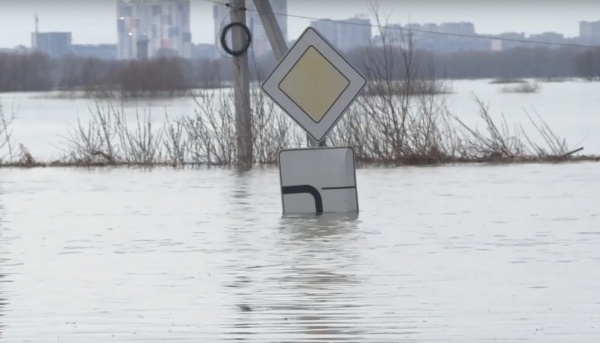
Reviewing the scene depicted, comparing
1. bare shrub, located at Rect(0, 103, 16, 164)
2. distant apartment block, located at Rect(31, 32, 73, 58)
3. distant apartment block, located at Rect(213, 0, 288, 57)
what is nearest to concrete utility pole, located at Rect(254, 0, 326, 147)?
distant apartment block, located at Rect(213, 0, 288, 57)

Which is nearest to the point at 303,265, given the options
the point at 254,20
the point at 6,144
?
the point at 254,20

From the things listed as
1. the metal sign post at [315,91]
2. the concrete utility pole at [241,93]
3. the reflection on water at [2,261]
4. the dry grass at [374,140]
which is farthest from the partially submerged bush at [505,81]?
the metal sign post at [315,91]

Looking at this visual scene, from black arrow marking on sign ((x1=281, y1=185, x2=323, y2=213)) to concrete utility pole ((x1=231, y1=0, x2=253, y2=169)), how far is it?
7.47m

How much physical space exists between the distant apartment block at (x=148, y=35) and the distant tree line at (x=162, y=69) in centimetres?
97

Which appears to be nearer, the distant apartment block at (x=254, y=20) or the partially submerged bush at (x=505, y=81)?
the distant apartment block at (x=254, y=20)

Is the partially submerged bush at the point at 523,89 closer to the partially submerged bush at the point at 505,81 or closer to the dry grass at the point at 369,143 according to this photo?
the partially submerged bush at the point at 505,81

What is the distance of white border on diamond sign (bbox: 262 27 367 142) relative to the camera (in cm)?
1478

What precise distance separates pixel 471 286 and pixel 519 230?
10.8 feet

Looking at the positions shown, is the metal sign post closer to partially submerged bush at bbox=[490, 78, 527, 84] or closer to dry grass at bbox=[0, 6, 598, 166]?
dry grass at bbox=[0, 6, 598, 166]

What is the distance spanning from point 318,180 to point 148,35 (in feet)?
192

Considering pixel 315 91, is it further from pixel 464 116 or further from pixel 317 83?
pixel 464 116

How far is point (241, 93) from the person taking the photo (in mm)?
23328

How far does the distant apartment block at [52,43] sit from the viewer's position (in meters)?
79.0

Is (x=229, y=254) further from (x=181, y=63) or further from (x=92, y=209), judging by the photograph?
(x=181, y=63)
